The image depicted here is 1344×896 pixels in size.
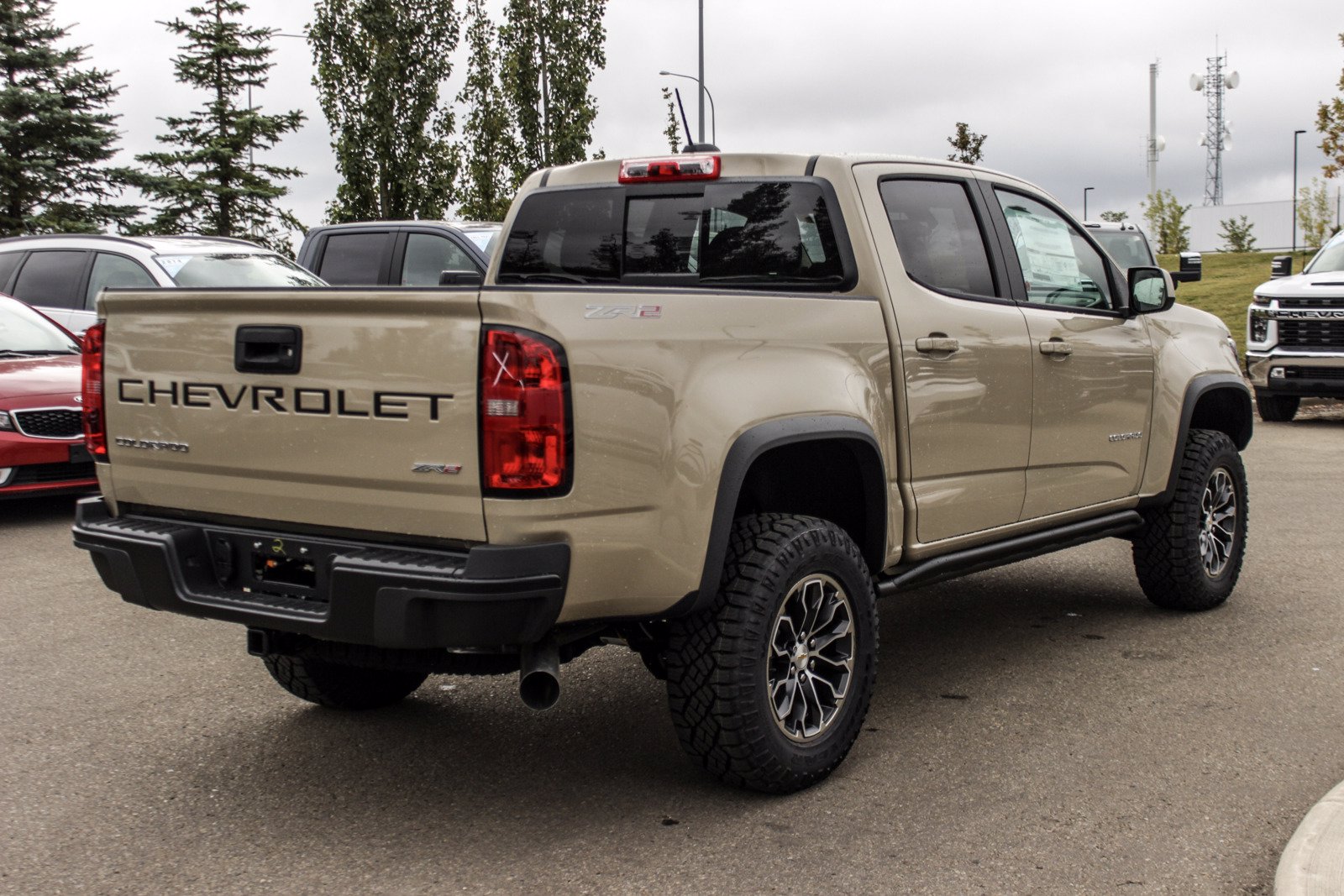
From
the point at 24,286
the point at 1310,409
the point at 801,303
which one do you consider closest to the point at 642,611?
the point at 801,303

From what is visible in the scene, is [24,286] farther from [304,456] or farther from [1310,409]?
[1310,409]

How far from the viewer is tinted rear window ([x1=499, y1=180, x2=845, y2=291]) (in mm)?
4922

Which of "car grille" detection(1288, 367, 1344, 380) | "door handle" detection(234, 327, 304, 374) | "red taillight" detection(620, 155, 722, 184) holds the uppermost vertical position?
"red taillight" detection(620, 155, 722, 184)

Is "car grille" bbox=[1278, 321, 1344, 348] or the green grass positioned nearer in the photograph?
"car grille" bbox=[1278, 321, 1344, 348]

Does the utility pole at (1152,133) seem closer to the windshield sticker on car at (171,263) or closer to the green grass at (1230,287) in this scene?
the green grass at (1230,287)

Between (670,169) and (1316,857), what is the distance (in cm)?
293

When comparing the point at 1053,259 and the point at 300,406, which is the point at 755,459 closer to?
the point at 300,406

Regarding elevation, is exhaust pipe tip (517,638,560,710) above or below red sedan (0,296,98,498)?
below

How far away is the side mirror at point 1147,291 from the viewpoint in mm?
6121

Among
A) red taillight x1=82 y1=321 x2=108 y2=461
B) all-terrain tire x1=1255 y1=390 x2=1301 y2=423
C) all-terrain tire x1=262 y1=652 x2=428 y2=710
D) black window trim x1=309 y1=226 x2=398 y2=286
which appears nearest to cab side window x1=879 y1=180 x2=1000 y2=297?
all-terrain tire x1=262 y1=652 x2=428 y2=710

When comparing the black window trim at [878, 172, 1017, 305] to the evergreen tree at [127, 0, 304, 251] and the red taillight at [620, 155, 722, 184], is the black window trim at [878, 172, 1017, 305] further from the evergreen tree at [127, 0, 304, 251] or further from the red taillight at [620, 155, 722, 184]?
the evergreen tree at [127, 0, 304, 251]

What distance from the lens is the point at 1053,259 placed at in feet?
19.4

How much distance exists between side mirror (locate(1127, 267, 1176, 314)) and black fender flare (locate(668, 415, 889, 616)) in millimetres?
2050

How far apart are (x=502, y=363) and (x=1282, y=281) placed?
14152mm
